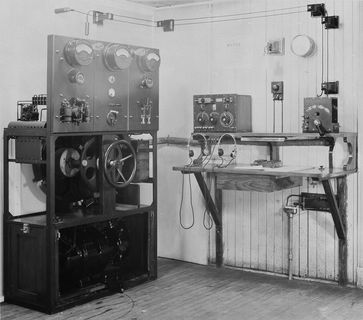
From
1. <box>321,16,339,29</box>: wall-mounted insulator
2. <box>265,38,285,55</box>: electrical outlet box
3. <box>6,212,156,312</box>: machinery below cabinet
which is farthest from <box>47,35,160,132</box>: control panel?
<box>321,16,339,29</box>: wall-mounted insulator

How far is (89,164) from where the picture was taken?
515 cm

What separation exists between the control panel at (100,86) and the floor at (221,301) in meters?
1.45

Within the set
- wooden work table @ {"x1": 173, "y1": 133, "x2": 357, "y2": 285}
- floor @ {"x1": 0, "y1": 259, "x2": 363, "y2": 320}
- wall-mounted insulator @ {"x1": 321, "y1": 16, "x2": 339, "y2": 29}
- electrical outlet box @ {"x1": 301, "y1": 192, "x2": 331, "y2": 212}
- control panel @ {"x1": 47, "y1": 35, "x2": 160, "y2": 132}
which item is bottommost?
floor @ {"x1": 0, "y1": 259, "x2": 363, "y2": 320}

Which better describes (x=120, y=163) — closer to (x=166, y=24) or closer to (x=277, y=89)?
(x=277, y=89)

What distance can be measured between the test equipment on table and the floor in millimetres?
176

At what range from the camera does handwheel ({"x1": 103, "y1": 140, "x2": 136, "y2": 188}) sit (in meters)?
5.19

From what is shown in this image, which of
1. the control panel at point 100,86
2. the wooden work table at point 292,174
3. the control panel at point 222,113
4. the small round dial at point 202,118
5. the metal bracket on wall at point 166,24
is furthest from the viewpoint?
the metal bracket on wall at point 166,24

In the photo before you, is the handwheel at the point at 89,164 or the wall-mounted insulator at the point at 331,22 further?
the wall-mounted insulator at the point at 331,22

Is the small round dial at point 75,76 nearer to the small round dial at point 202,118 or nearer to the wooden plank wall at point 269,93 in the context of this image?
the small round dial at point 202,118

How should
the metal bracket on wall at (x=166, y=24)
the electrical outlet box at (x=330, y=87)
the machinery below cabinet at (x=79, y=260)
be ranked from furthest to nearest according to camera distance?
the metal bracket on wall at (x=166, y=24) < the electrical outlet box at (x=330, y=87) < the machinery below cabinet at (x=79, y=260)

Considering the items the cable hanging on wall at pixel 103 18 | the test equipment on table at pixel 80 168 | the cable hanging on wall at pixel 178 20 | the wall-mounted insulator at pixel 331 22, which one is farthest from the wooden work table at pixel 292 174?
the cable hanging on wall at pixel 103 18

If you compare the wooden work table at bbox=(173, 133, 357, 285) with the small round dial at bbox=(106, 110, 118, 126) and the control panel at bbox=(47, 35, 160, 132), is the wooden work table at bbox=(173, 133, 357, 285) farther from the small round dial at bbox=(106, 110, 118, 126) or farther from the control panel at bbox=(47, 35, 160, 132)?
the small round dial at bbox=(106, 110, 118, 126)

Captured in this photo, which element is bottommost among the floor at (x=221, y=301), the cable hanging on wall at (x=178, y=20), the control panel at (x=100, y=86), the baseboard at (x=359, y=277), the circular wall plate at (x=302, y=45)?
the floor at (x=221, y=301)

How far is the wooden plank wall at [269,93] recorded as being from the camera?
18.2 ft
